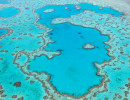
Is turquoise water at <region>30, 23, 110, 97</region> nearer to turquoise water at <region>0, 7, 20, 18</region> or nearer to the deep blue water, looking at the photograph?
the deep blue water

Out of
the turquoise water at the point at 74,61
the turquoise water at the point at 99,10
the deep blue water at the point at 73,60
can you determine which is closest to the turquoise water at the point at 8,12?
the deep blue water at the point at 73,60

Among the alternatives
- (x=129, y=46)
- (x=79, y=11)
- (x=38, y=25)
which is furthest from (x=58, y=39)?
(x=79, y=11)

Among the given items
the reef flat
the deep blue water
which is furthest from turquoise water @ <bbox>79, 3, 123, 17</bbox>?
the deep blue water

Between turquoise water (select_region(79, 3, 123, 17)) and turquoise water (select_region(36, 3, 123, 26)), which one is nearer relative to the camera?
turquoise water (select_region(36, 3, 123, 26))

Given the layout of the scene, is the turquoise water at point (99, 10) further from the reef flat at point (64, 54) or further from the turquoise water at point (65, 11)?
the reef flat at point (64, 54)

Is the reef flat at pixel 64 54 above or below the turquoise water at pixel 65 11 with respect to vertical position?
below

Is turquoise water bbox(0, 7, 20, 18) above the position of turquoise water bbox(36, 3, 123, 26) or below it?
below

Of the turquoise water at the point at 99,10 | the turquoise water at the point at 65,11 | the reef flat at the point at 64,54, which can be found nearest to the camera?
the reef flat at the point at 64,54

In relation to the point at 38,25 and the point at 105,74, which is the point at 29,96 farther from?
the point at 38,25
